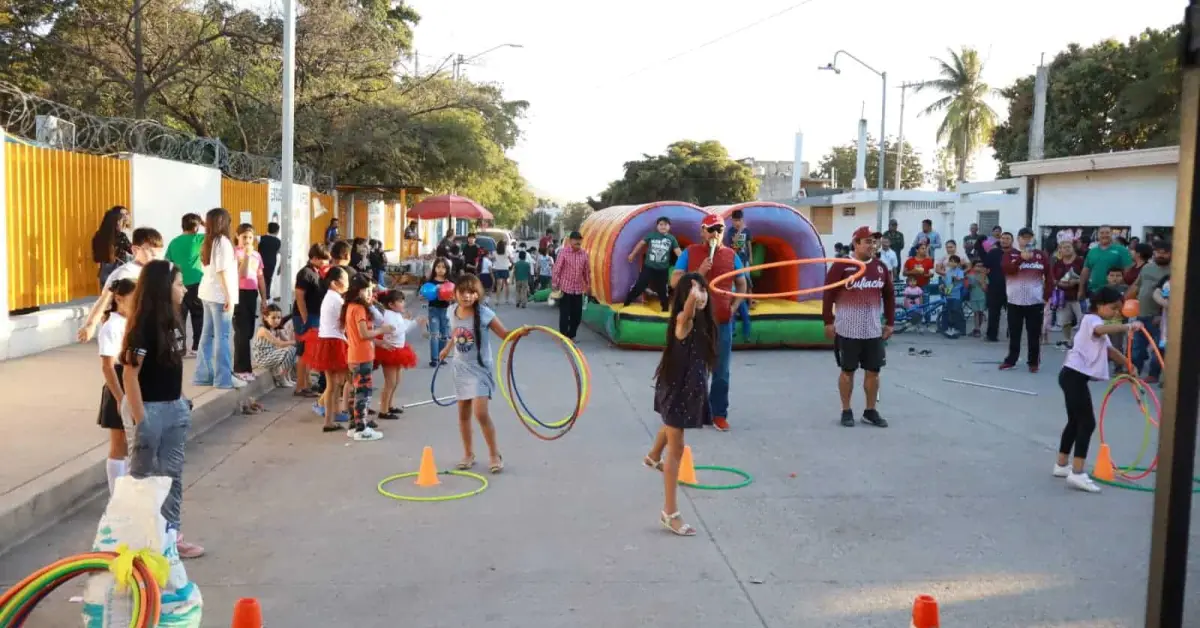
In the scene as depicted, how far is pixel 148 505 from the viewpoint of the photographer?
4.27m

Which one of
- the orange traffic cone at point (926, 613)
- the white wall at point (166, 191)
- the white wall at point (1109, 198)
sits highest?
the white wall at point (1109, 198)

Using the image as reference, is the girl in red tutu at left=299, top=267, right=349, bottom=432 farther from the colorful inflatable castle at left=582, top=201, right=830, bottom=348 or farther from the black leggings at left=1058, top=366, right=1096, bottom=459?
the colorful inflatable castle at left=582, top=201, right=830, bottom=348

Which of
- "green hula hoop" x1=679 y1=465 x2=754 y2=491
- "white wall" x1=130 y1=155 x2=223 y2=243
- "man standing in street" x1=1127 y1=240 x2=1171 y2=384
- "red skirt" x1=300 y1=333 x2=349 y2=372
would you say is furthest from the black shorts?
"white wall" x1=130 y1=155 x2=223 y2=243

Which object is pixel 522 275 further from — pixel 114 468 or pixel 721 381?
pixel 114 468

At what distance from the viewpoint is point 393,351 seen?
968 centimetres

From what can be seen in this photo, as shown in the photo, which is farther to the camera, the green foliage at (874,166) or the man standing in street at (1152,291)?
the green foliage at (874,166)

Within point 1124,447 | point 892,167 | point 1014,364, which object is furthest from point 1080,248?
point 892,167

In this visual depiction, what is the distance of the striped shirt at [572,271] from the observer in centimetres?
1652

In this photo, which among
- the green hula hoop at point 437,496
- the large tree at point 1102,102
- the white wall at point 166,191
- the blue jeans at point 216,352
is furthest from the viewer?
the large tree at point 1102,102

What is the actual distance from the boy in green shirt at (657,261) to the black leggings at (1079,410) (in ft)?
29.8

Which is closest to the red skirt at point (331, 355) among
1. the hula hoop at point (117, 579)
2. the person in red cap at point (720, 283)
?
the person in red cap at point (720, 283)

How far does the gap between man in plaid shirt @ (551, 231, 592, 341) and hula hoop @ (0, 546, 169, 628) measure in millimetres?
12536

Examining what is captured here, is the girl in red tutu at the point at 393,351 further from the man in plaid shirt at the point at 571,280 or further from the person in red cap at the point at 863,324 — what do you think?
the man in plaid shirt at the point at 571,280

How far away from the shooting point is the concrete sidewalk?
245 inches
